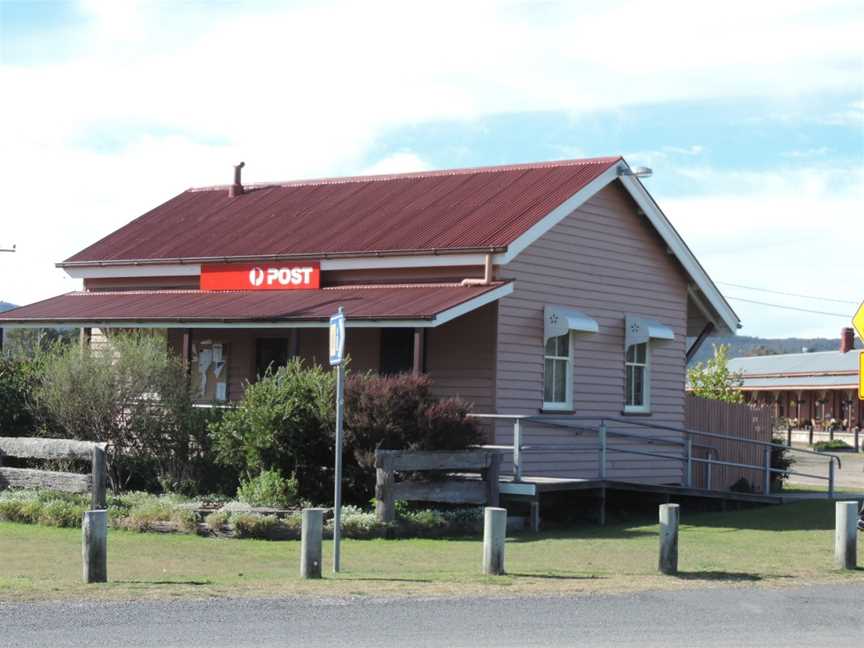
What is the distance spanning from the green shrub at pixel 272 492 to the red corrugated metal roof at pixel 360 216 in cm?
544

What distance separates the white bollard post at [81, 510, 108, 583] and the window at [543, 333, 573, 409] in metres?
12.1

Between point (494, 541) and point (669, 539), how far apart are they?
193cm

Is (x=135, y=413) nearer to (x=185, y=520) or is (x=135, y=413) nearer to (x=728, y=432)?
(x=185, y=520)

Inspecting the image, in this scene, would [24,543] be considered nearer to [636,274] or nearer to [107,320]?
[107,320]

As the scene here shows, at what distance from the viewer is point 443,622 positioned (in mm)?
10734

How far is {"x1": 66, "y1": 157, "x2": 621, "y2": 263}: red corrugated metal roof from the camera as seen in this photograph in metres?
23.4

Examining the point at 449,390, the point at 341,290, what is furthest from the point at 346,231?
the point at 449,390

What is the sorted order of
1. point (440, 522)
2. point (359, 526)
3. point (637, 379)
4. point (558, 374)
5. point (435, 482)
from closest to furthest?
point (359, 526) < point (440, 522) < point (435, 482) < point (558, 374) < point (637, 379)

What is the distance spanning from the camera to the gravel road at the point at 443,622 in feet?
32.3

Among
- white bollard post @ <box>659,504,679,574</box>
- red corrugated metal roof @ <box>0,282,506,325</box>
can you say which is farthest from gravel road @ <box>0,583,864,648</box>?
red corrugated metal roof @ <box>0,282,506,325</box>

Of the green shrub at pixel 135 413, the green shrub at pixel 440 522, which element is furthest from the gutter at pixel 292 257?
the green shrub at pixel 440 522

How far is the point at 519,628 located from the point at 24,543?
829 centimetres

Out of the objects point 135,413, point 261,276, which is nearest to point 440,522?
point 135,413

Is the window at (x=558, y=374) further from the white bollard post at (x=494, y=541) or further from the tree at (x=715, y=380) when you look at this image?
the tree at (x=715, y=380)
